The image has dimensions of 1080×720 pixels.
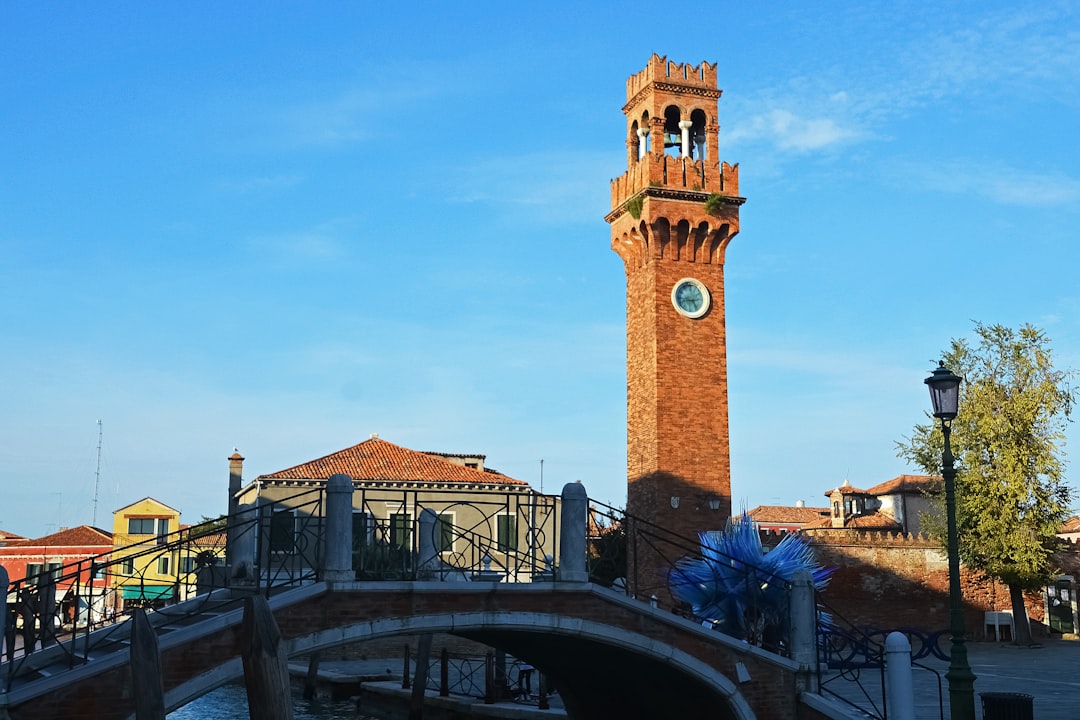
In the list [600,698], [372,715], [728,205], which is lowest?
[372,715]

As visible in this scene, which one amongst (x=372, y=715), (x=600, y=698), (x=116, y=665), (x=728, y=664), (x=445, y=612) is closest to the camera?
(x=116, y=665)

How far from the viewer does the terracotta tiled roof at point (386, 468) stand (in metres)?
33.1

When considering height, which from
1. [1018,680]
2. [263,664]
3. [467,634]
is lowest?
[1018,680]

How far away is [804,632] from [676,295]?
52.8ft

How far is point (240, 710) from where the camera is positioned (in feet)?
88.5

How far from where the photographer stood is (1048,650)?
2745 cm

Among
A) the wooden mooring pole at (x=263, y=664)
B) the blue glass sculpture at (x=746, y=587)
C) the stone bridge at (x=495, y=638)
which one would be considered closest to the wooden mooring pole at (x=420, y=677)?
the stone bridge at (x=495, y=638)

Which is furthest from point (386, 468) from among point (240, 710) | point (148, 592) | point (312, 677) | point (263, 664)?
point (263, 664)

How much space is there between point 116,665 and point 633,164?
2298 cm

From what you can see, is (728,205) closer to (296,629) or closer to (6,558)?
(296,629)

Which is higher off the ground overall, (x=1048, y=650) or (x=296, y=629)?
(x=296, y=629)

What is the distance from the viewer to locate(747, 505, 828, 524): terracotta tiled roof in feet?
215

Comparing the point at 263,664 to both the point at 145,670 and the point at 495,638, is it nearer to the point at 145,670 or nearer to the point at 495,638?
the point at 145,670

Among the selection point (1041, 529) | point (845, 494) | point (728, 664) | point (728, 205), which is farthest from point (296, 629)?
point (845, 494)
